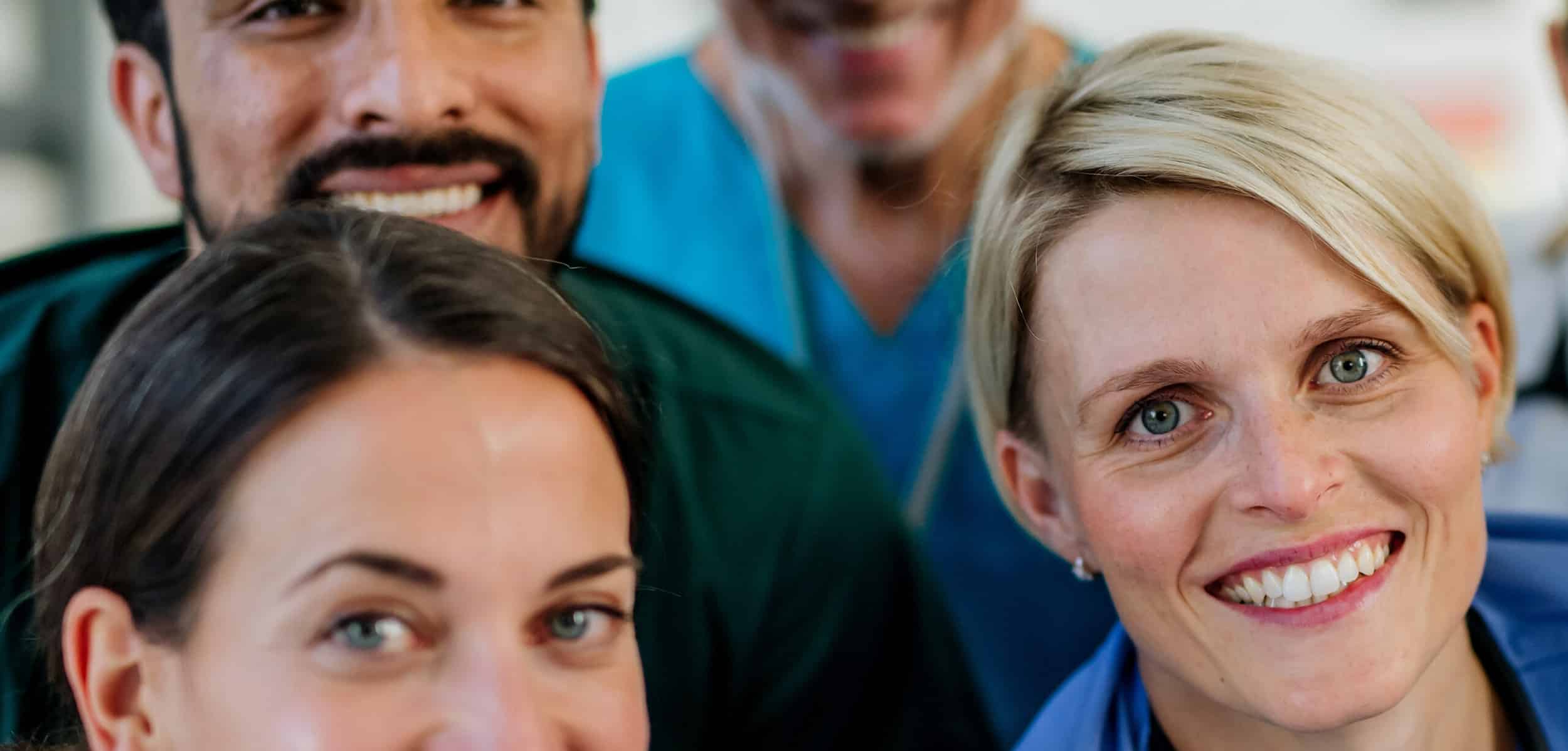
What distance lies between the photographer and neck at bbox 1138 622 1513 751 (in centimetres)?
110

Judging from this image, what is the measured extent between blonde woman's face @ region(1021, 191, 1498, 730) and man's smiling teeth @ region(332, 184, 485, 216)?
1.53ft

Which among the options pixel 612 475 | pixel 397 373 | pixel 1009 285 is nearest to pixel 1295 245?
pixel 1009 285

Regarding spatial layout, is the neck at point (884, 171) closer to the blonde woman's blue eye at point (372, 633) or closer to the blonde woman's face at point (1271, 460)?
the blonde woman's face at point (1271, 460)

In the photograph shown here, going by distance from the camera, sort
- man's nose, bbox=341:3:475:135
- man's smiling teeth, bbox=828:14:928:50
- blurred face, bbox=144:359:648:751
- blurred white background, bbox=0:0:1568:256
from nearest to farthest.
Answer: blurred face, bbox=144:359:648:751
man's nose, bbox=341:3:475:135
man's smiling teeth, bbox=828:14:928:50
blurred white background, bbox=0:0:1568:256

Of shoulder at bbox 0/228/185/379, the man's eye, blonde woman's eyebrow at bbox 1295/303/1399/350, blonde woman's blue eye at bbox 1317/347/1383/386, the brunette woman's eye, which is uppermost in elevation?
the man's eye

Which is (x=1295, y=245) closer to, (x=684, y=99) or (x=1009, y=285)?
(x=1009, y=285)

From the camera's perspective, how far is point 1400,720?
1.10 metres

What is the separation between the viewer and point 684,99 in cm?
187

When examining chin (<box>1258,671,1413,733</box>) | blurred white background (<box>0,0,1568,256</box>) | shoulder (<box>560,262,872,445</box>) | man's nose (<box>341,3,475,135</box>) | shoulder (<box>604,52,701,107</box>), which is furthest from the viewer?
blurred white background (<box>0,0,1568,256</box>)

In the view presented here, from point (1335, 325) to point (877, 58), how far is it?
0.76m

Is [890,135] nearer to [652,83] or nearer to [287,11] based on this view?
[652,83]

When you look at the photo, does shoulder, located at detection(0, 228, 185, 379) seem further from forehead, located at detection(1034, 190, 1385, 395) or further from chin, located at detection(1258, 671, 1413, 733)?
chin, located at detection(1258, 671, 1413, 733)

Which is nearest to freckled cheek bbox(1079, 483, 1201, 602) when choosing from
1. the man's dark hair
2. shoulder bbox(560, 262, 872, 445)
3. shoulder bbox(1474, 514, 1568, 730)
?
shoulder bbox(1474, 514, 1568, 730)

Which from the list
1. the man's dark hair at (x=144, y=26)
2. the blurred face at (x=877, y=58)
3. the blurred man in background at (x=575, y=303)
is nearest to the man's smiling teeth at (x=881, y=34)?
the blurred face at (x=877, y=58)
